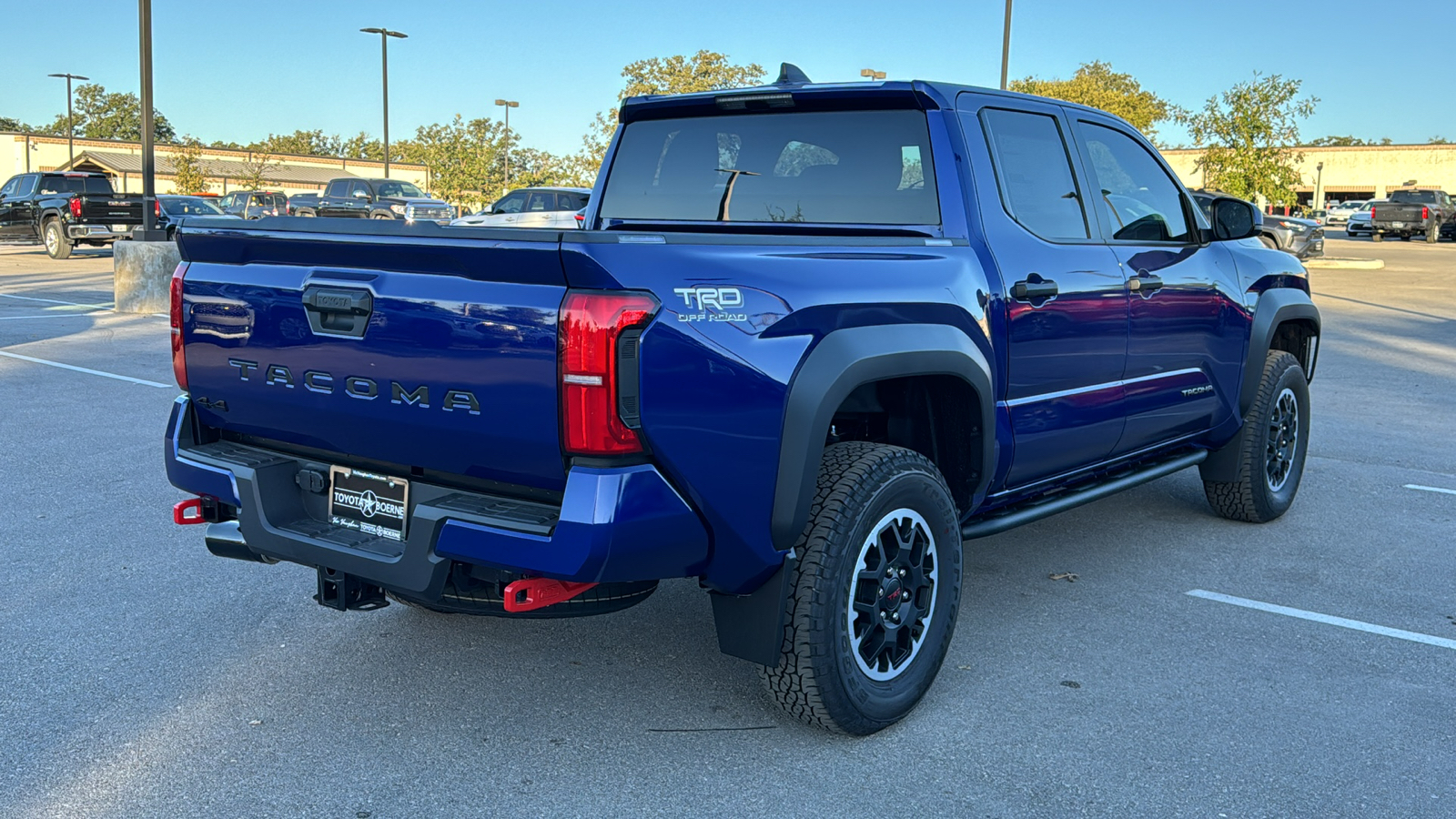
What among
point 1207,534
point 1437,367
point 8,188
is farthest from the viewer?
point 8,188

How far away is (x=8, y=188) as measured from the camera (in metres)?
31.0

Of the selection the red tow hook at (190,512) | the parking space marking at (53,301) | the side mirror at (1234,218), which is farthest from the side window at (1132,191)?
the parking space marking at (53,301)

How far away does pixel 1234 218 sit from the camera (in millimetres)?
5438

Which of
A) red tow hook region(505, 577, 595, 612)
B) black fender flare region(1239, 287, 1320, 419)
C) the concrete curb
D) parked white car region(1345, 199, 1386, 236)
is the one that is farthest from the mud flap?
parked white car region(1345, 199, 1386, 236)

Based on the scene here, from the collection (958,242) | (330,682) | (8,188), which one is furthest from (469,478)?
(8,188)

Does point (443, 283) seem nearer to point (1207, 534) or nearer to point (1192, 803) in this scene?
point (1192, 803)

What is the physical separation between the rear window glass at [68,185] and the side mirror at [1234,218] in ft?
98.7

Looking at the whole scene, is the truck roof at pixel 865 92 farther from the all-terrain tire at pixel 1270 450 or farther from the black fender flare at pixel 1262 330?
the all-terrain tire at pixel 1270 450

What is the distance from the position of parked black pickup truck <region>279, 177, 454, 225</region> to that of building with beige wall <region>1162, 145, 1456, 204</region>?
60401 mm

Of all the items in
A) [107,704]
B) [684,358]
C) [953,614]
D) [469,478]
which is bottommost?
[107,704]

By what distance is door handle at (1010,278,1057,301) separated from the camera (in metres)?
4.14

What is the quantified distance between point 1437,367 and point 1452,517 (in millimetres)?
6700

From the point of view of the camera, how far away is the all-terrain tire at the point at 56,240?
28219 millimetres

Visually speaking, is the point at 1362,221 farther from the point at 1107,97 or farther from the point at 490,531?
the point at 490,531
